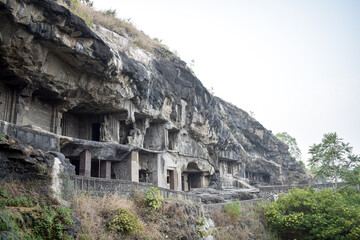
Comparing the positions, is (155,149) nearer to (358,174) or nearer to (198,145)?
(198,145)

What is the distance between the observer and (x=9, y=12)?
10242 mm

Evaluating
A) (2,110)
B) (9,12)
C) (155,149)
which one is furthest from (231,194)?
(9,12)

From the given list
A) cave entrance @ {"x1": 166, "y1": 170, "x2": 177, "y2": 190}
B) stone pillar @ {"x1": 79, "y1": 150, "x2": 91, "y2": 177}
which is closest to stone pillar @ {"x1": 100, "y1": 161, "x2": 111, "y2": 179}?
stone pillar @ {"x1": 79, "y1": 150, "x2": 91, "y2": 177}

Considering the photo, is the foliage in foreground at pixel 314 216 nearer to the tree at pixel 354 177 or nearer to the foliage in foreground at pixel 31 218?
the tree at pixel 354 177

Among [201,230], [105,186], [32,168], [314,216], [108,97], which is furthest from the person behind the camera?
[108,97]

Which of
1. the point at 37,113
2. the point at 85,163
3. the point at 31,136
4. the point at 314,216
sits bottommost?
the point at 314,216

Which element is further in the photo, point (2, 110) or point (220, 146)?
point (220, 146)

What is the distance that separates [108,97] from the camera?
53.3 feet

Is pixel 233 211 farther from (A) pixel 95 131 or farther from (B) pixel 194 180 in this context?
(B) pixel 194 180

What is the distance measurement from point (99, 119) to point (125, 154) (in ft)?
11.2

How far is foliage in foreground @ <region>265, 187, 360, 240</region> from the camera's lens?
13.2 metres

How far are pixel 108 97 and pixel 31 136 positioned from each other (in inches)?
316

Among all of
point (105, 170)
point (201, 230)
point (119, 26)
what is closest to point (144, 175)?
point (105, 170)

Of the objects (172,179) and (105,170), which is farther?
(172,179)
